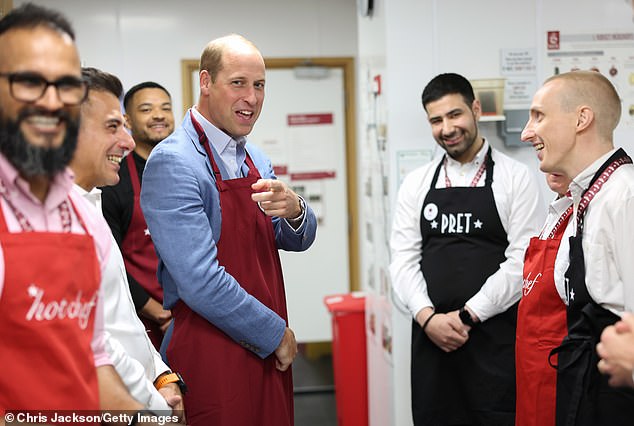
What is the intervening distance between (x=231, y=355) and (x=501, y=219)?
4.32 feet

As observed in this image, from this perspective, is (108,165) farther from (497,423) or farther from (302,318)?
(302,318)

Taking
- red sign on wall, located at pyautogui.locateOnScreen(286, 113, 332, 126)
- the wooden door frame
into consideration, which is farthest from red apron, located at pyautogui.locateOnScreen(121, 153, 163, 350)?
red sign on wall, located at pyautogui.locateOnScreen(286, 113, 332, 126)

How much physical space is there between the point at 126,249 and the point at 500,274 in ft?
4.76

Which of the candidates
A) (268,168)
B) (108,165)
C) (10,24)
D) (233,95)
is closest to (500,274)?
(268,168)

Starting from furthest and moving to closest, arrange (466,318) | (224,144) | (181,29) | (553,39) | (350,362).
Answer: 1. (181,29)
2. (350,362)
3. (553,39)
4. (466,318)
5. (224,144)

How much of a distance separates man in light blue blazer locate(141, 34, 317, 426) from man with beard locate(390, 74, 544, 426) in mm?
866

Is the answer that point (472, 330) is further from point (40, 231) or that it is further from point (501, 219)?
point (40, 231)

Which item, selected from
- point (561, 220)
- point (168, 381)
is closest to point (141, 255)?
point (168, 381)

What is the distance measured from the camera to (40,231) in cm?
117

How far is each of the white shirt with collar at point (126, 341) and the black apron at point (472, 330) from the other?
1.45 metres

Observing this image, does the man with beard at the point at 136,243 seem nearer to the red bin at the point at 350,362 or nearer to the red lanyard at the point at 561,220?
the red bin at the point at 350,362

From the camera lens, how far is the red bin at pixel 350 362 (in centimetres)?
367

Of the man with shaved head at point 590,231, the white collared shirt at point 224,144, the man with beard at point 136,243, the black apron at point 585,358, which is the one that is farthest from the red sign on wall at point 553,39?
the man with beard at point 136,243

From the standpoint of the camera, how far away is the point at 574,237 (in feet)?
6.17
